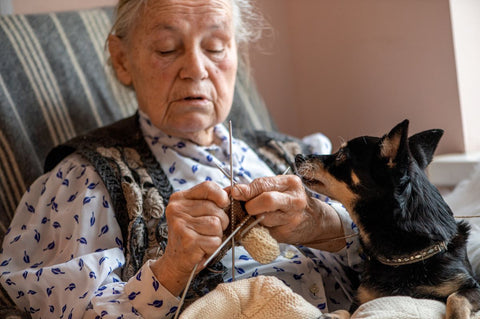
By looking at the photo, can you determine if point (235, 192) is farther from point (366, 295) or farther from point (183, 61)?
point (183, 61)

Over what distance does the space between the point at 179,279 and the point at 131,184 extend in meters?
0.33

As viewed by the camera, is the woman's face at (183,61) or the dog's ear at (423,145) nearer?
the dog's ear at (423,145)

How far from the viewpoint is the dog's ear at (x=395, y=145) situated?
1065 millimetres

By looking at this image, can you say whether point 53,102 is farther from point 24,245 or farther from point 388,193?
point 388,193

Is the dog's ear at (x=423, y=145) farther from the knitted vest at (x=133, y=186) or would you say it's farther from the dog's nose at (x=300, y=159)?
the knitted vest at (x=133, y=186)

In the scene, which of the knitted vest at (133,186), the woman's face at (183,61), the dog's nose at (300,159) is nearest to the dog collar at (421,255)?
the dog's nose at (300,159)

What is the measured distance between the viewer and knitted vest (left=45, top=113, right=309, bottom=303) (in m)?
1.36

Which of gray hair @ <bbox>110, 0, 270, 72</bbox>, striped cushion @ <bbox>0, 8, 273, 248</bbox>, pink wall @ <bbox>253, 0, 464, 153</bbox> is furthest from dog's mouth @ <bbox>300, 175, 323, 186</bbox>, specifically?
pink wall @ <bbox>253, 0, 464, 153</bbox>

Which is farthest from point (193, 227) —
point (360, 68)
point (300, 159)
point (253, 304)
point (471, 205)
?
point (360, 68)

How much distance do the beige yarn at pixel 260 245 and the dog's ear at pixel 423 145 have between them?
0.34 meters

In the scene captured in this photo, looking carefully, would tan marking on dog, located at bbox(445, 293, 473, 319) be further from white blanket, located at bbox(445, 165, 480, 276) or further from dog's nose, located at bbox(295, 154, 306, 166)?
dog's nose, located at bbox(295, 154, 306, 166)

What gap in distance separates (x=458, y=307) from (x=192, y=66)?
841 mm

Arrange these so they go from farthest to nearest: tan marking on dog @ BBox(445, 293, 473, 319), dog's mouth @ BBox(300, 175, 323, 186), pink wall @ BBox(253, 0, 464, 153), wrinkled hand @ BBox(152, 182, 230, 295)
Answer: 1. pink wall @ BBox(253, 0, 464, 153)
2. dog's mouth @ BBox(300, 175, 323, 186)
3. wrinkled hand @ BBox(152, 182, 230, 295)
4. tan marking on dog @ BBox(445, 293, 473, 319)

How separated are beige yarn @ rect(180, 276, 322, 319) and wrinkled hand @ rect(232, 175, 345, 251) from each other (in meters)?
0.16
